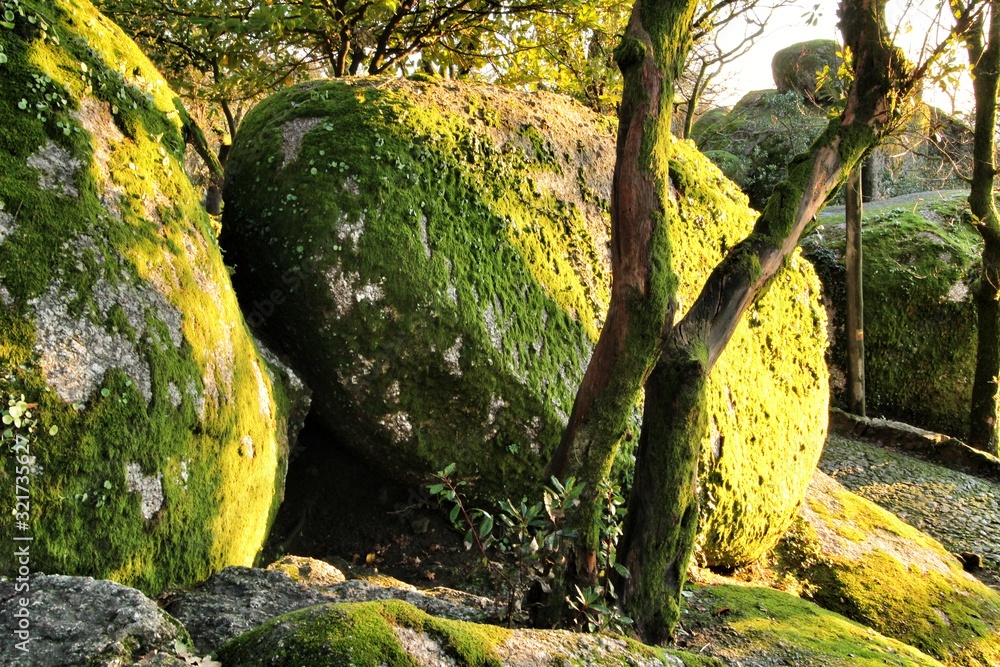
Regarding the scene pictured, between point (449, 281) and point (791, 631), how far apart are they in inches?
125

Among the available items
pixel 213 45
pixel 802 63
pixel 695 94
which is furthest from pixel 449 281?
pixel 802 63

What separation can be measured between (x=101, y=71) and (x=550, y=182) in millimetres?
3677

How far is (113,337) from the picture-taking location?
337 centimetres

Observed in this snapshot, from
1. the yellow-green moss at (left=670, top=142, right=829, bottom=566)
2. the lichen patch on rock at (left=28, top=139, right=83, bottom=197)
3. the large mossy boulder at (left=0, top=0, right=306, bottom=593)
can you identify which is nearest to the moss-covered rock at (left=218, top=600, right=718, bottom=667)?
the large mossy boulder at (left=0, top=0, right=306, bottom=593)

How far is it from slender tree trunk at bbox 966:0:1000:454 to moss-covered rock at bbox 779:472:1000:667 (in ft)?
13.2

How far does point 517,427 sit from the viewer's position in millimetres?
5348

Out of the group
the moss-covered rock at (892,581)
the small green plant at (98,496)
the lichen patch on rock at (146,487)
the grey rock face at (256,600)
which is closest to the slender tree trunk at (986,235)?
the moss-covered rock at (892,581)

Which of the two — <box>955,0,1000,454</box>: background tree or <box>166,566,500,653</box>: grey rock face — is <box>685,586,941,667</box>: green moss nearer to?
<box>166,566,500,653</box>: grey rock face

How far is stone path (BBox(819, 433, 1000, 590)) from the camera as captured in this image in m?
8.42

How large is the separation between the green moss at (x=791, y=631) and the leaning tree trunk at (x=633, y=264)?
1.29m

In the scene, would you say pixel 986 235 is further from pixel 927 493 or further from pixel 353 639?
pixel 353 639

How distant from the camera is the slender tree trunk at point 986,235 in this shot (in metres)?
9.96

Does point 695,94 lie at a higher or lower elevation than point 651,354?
higher

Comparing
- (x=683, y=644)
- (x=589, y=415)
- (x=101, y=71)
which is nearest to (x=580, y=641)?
(x=589, y=415)
